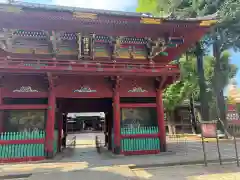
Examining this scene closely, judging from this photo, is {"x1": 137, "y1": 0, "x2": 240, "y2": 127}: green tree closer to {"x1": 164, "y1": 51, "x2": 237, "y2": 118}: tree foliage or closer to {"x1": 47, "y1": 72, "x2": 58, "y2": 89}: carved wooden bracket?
{"x1": 164, "y1": 51, "x2": 237, "y2": 118}: tree foliage

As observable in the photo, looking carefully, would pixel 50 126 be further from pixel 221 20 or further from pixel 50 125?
pixel 221 20

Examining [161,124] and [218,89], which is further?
[218,89]

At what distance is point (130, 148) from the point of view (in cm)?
1170

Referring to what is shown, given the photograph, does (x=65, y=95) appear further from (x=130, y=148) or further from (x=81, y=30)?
(x=130, y=148)

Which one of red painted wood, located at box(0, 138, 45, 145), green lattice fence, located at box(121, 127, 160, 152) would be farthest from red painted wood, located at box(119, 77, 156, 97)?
red painted wood, located at box(0, 138, 45, 145)

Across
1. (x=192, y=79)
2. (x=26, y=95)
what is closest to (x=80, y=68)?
(x=26, y=95)

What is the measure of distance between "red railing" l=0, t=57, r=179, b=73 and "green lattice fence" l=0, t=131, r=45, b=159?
3.40m

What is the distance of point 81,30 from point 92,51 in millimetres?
1402

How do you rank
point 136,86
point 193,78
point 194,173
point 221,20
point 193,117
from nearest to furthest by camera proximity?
point 194,173 → point 136,86 → point 221,20 → point 193,78 → point 193,117

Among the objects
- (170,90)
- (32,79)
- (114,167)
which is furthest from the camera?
(170,90)

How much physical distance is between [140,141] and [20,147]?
646 cm

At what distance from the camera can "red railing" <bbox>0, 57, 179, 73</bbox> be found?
10516mm

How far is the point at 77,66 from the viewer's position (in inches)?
448

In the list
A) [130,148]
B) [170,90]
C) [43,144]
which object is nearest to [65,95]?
[43,144]
